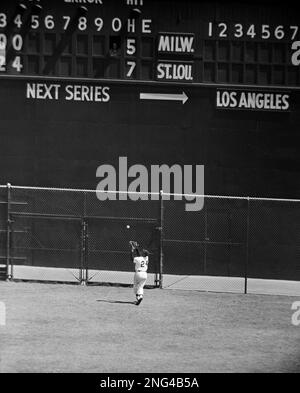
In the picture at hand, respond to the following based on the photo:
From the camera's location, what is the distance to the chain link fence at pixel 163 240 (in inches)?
814

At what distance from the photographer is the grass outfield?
13805mm

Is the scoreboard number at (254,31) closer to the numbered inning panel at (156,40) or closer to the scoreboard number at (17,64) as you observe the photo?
the numbered inning panel at (156,40)

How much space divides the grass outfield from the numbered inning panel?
455 centimetres

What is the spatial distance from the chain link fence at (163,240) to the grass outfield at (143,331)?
0.94 meters

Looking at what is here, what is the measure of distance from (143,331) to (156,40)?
6700 mm

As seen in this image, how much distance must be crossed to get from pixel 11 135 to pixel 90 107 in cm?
177

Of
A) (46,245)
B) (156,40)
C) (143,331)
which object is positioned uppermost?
(156,40)
